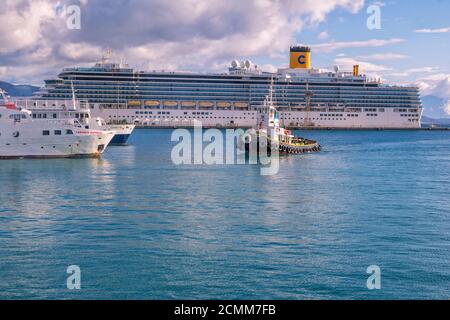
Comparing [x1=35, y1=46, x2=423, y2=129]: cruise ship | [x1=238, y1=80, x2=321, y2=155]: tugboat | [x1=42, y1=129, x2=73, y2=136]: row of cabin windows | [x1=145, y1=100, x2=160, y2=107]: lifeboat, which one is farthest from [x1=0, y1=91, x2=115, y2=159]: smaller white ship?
[x1=145, y1=100, x2=160, y2=107]: lifeboat

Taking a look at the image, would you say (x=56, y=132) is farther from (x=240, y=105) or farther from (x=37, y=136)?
(x=240, y=105)

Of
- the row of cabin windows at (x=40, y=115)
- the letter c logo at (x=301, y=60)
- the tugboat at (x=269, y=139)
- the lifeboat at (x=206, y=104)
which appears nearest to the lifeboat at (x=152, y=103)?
the lifeboat at (x=206, y=104)

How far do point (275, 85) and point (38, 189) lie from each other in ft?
335

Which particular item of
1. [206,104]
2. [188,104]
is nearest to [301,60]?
[206,104]

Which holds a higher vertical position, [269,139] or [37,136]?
[37,136]

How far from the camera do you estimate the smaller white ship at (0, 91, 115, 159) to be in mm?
49125

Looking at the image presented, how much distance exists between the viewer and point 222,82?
12988 cm

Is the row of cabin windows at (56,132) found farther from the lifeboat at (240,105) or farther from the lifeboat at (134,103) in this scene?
the lifeboat at (240,105)

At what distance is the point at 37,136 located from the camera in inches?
1981

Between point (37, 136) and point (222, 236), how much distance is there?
33.2m

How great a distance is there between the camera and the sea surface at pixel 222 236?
16141mm

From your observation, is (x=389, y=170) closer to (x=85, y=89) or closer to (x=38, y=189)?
(x=38, y=189)

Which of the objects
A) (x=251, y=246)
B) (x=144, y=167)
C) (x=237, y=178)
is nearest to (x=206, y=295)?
(x=251, y=246)

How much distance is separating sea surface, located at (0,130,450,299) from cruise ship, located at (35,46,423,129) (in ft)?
284
